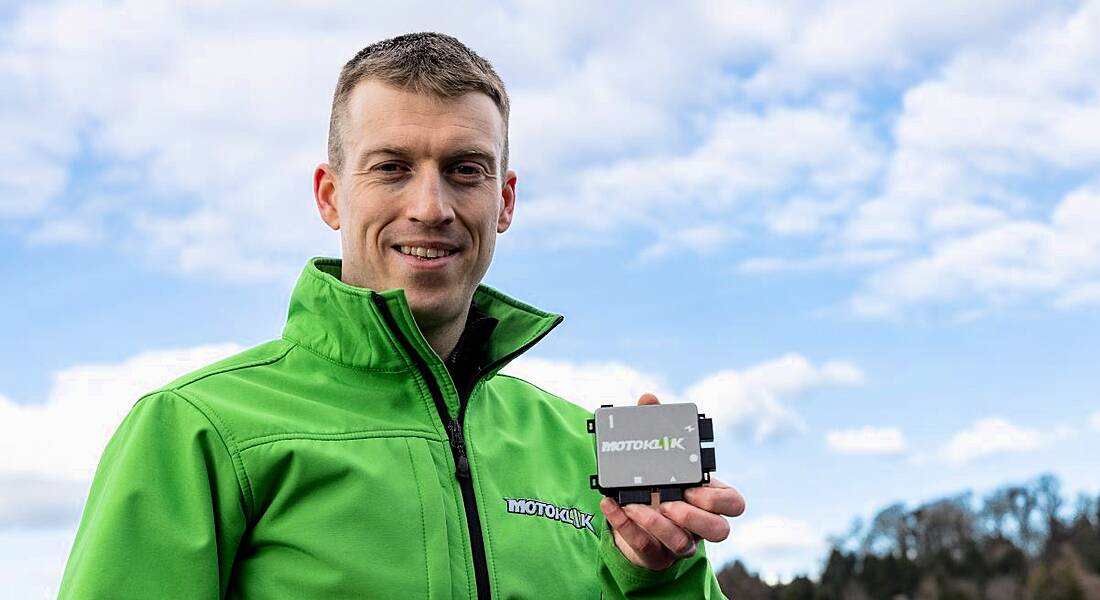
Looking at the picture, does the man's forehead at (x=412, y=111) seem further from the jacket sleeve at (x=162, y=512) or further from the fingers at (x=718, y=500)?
the fingers at (x=718, y=500)

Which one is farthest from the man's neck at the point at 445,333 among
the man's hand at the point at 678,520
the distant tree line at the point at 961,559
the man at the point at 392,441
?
the distant tree line at the point at 961,559

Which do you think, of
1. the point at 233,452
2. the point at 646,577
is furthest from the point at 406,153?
the point at 646,577

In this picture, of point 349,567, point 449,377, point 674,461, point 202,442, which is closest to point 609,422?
point 674,461

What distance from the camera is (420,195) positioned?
4523 millimetres

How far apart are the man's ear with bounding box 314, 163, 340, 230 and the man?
0.04 feet

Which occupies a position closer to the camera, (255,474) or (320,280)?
(255,474)

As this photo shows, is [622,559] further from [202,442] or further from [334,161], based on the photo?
[334,161]

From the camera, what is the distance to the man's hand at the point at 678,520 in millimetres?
3906

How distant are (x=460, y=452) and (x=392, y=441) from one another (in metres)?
0.30

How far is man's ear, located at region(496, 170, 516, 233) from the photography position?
5.20 metres

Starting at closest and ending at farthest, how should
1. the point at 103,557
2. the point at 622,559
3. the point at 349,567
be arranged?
the point at 103,557
the point at 349,567
the point at 622,559

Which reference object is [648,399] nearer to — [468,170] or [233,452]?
[468,170]

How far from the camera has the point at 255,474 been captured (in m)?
Answer: 4.01

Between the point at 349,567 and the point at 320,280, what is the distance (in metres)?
1.17
